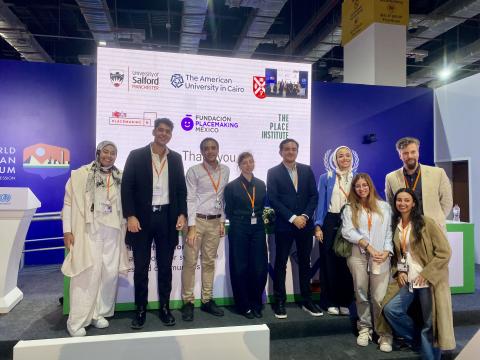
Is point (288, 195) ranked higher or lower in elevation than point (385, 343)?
higher

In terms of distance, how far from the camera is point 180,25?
7906 millimetres

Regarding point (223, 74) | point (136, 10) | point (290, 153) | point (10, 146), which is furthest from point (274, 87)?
point (136, 10)

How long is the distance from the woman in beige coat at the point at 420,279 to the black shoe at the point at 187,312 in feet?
4.83

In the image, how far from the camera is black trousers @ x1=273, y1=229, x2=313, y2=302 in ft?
9.87

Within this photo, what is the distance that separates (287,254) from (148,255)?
1114mm

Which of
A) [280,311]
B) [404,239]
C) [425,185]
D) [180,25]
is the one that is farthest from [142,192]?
[180,25]

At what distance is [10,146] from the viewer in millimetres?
4719

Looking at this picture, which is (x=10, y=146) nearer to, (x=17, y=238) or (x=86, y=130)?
(x=86, y=130)

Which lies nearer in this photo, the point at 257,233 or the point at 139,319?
the point at 139,319

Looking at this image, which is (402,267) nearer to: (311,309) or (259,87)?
(311,309)

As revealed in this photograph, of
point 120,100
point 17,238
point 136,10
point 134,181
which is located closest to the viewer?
point 134,181

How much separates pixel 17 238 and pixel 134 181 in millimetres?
1362

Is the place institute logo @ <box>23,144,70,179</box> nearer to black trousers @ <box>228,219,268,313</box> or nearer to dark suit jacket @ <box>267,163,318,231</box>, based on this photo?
black trousers @ <box>228,219,268,313</box>

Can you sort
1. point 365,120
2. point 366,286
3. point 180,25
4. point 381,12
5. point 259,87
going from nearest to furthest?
1. point 366,286
2. point 259,87
3. point 381,12
4. point 365,120
5. point 180,25
